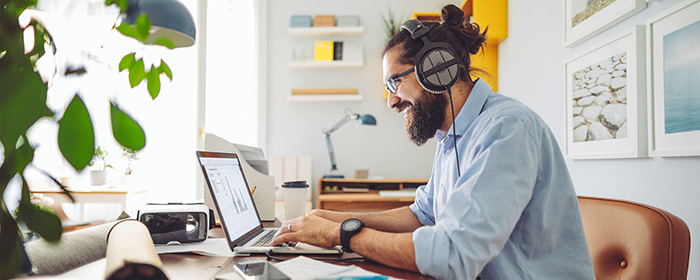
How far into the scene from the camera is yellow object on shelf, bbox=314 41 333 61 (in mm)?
3816

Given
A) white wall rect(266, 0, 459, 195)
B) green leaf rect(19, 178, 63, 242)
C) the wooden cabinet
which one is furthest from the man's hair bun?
white wall rect(266, 0, 459, 195)

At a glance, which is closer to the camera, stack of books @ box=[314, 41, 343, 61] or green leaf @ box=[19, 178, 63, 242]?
green leaf @ box=[19, 178, 63, 242]

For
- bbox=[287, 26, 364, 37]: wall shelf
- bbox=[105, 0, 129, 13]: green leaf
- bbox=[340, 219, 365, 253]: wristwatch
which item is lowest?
bbox=[340, 219, 365, 253]: wristwatch

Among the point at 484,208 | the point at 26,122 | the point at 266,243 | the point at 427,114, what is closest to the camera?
the point at 26,122

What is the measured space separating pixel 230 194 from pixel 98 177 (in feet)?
4.31

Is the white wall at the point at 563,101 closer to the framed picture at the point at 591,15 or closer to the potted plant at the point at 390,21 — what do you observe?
the framed picture at the point at 591,15

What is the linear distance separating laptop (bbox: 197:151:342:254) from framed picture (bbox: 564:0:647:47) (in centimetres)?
139

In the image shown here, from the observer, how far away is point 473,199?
83 cm

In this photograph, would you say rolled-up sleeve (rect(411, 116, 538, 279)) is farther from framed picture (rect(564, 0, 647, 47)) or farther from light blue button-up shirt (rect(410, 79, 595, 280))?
framed picture (rect(564, 0, 647, 47))

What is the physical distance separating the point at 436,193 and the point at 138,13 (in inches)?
44.3

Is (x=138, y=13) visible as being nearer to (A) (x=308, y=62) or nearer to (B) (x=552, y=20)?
(B) (x=552, y=20)

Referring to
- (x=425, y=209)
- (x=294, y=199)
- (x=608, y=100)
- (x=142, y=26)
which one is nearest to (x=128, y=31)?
(x=142, y=26)

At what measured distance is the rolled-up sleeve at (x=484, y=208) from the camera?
80cm

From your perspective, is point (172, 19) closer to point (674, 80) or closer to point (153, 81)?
point (153, 81)
